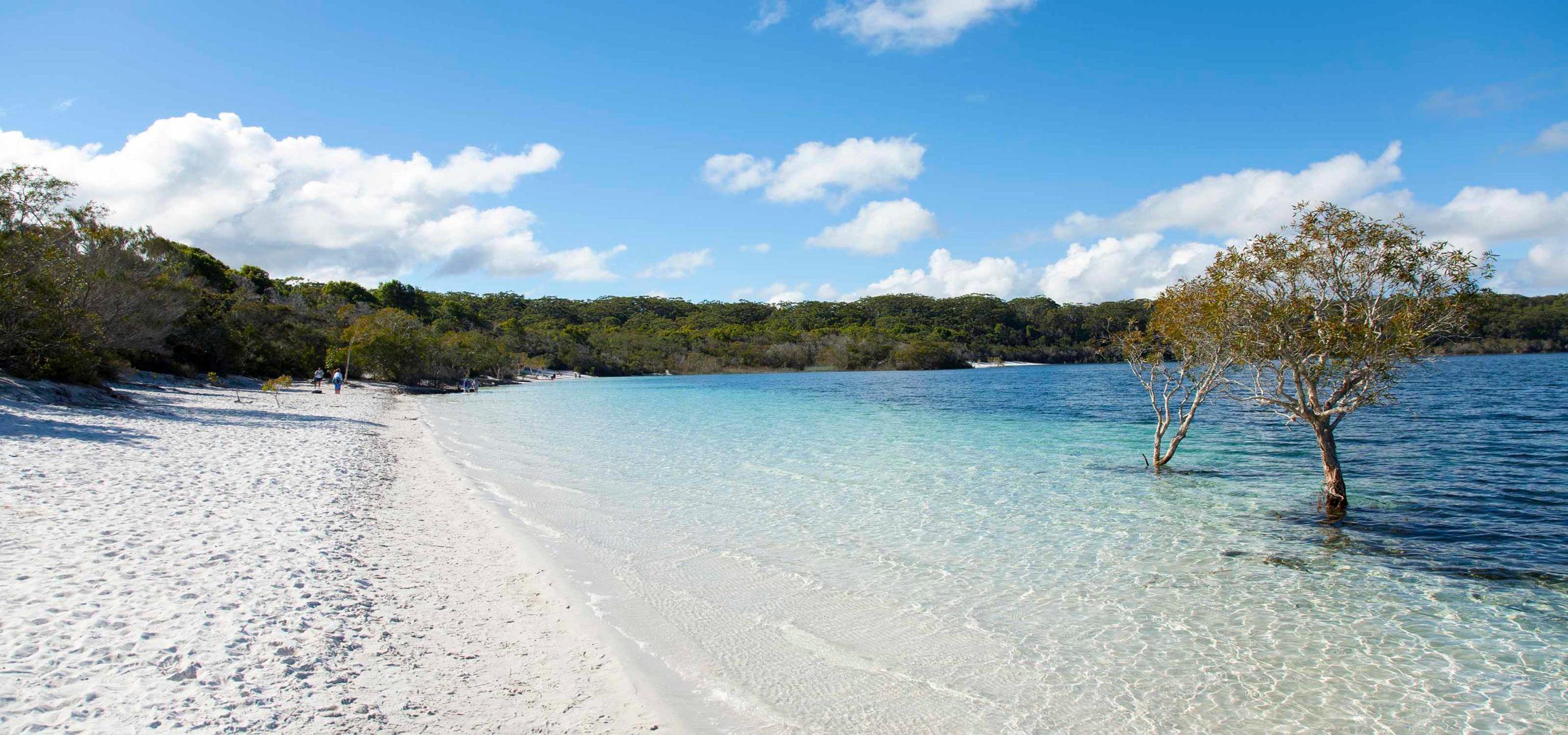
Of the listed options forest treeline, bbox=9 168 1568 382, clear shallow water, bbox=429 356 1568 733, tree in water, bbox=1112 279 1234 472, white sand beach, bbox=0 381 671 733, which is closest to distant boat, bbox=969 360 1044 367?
forest treeline, bbox=9 168 1568 382

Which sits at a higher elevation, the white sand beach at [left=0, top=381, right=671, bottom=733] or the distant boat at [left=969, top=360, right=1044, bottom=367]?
the distant boat at [left=969, top=360, right=1044, bottom=367]

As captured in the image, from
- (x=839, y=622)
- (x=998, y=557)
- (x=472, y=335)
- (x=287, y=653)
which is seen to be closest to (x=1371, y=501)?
(x=998, y=557)

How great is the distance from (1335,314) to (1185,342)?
326cm

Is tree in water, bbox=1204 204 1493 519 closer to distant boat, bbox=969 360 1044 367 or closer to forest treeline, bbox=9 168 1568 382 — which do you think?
forest treeline, bbox=9 168 1568 382

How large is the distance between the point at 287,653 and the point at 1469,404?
159 ft

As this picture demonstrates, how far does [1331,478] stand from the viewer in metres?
13.5

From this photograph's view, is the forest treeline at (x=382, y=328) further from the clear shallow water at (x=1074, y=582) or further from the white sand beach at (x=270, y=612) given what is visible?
the white sand beach at (x=270, y=612)

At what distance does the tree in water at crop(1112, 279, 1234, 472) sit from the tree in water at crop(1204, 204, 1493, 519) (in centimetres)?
41

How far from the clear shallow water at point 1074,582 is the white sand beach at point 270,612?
988 millimetres

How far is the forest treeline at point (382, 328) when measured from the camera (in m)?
23.3

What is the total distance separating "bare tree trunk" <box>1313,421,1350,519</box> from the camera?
1320 cm

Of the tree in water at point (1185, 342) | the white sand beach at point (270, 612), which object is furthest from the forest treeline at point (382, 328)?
the white sand beach at point (270, 612)

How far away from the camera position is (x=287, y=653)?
5.59m

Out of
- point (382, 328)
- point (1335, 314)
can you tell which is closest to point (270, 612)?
point (1335, 314)
